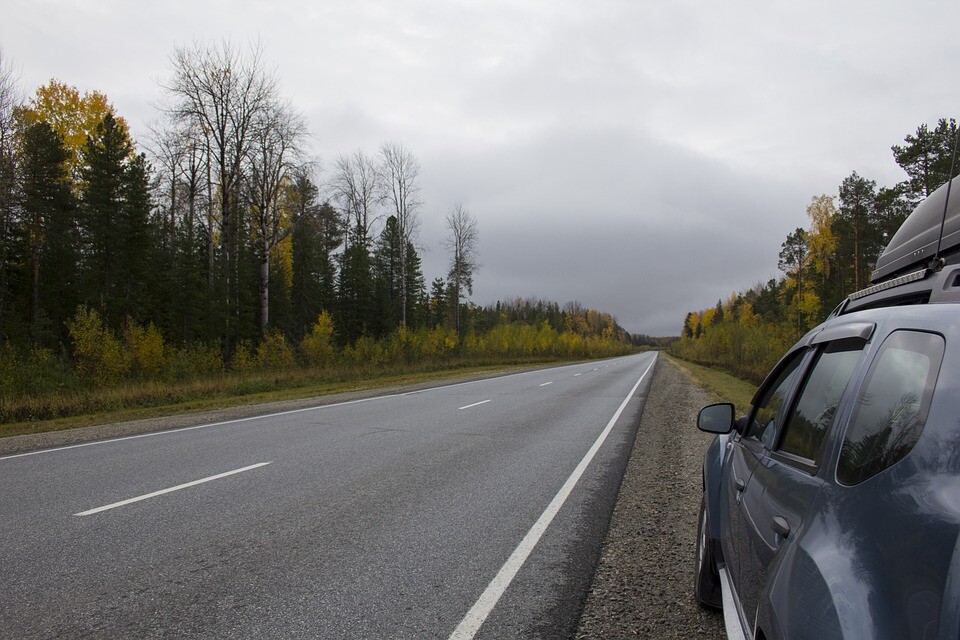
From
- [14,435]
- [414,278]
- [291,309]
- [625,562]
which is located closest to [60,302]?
[291,309]

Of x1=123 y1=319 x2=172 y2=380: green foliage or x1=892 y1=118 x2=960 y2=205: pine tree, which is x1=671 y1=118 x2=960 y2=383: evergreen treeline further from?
x1=123 y1=319 x2=172 y2=380: green foliage

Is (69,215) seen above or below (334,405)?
above

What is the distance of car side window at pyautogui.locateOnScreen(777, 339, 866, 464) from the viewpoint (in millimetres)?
1967

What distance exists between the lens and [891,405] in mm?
1521

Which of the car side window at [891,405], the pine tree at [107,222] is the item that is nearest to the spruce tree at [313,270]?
the pine tree at [107,222]

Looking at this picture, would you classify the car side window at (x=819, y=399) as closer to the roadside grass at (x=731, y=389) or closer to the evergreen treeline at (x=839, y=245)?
the roadside grass at (x=731, y=389)

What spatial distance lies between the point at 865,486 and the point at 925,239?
2.38 m

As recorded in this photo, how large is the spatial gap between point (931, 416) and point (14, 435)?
1434cm

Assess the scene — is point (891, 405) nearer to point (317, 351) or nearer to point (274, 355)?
point (274, 355)

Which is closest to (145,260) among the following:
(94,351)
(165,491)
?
(94,351)

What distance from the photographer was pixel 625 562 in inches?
176

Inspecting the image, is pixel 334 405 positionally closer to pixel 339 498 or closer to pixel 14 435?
pixel 14 435

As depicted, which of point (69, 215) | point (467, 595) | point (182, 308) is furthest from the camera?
point (182, 308)

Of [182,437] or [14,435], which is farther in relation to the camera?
[14,435]
